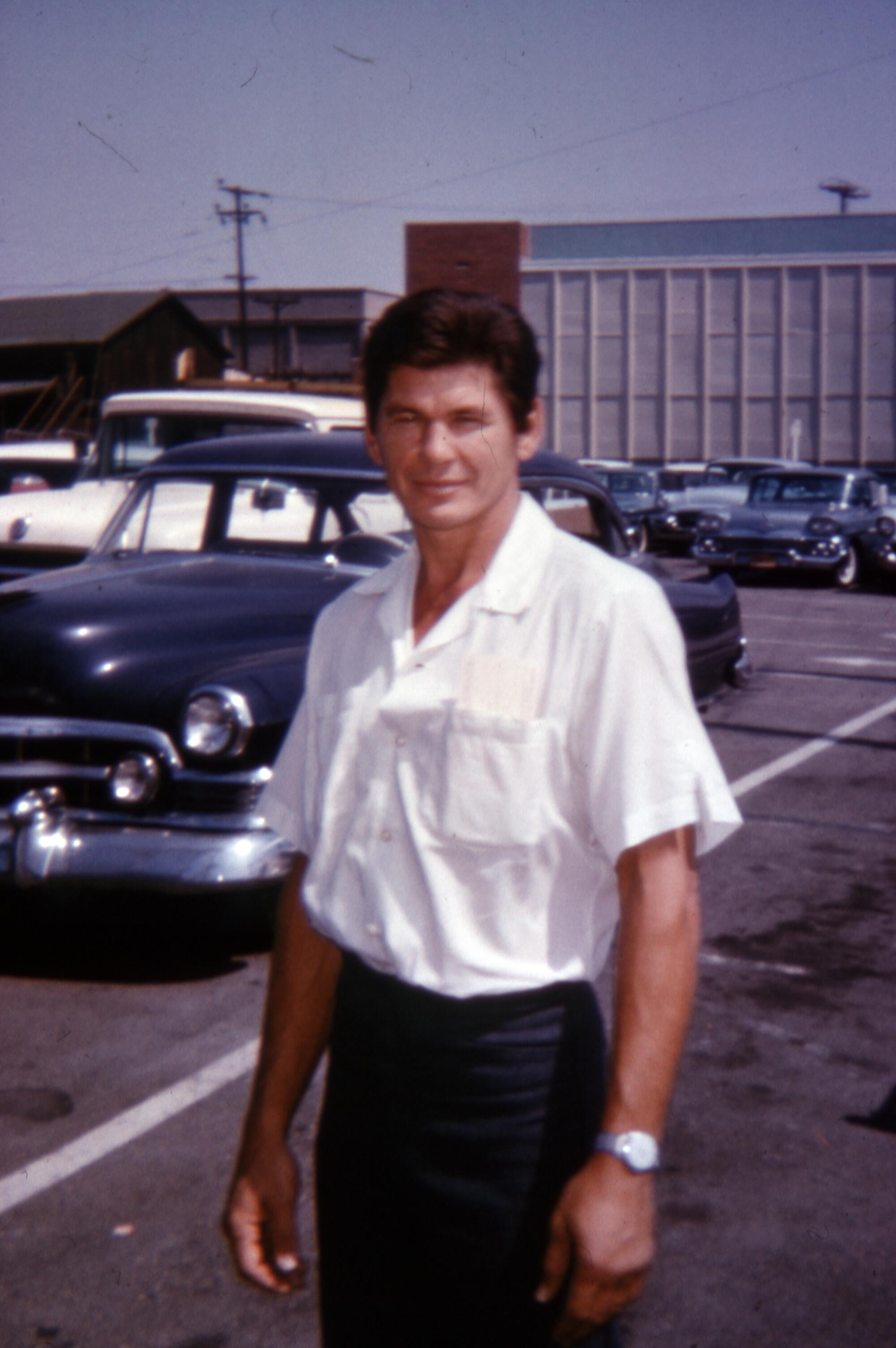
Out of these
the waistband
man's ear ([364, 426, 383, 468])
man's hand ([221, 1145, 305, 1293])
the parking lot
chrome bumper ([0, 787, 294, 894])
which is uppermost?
man's ear ([364, 426, 383, 468])

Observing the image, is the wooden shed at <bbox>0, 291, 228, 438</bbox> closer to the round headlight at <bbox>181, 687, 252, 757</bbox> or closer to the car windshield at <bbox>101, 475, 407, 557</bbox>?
the car windshield at <bbox>101, 475, 407, 557</bbox>

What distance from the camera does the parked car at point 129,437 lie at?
33.4 ft

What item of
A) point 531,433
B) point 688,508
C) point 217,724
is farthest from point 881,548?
point 531,433

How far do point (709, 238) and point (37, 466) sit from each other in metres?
30.0

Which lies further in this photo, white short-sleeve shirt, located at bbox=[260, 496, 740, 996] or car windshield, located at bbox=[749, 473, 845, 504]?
car windshield, located at bbox=[749, 473, 845, 504]

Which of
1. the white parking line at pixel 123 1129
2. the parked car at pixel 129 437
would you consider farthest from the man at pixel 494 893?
the parked car at pixel 129 437

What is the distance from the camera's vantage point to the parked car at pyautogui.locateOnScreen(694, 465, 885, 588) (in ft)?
66.2

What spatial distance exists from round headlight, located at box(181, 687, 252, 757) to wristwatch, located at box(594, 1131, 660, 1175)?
3382 millimetres

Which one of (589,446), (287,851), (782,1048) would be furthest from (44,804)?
(589,446)

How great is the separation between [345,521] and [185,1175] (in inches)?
127

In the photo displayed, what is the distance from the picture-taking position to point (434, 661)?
1.85 metres

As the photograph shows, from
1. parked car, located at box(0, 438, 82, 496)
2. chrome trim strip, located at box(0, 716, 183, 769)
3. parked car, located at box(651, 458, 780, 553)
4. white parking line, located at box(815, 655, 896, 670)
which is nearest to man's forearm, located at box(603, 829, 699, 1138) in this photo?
chrome trim strip, located at box(0, 716, 183, 769)

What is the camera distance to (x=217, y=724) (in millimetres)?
4973

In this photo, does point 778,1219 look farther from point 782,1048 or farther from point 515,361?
point 515,361
